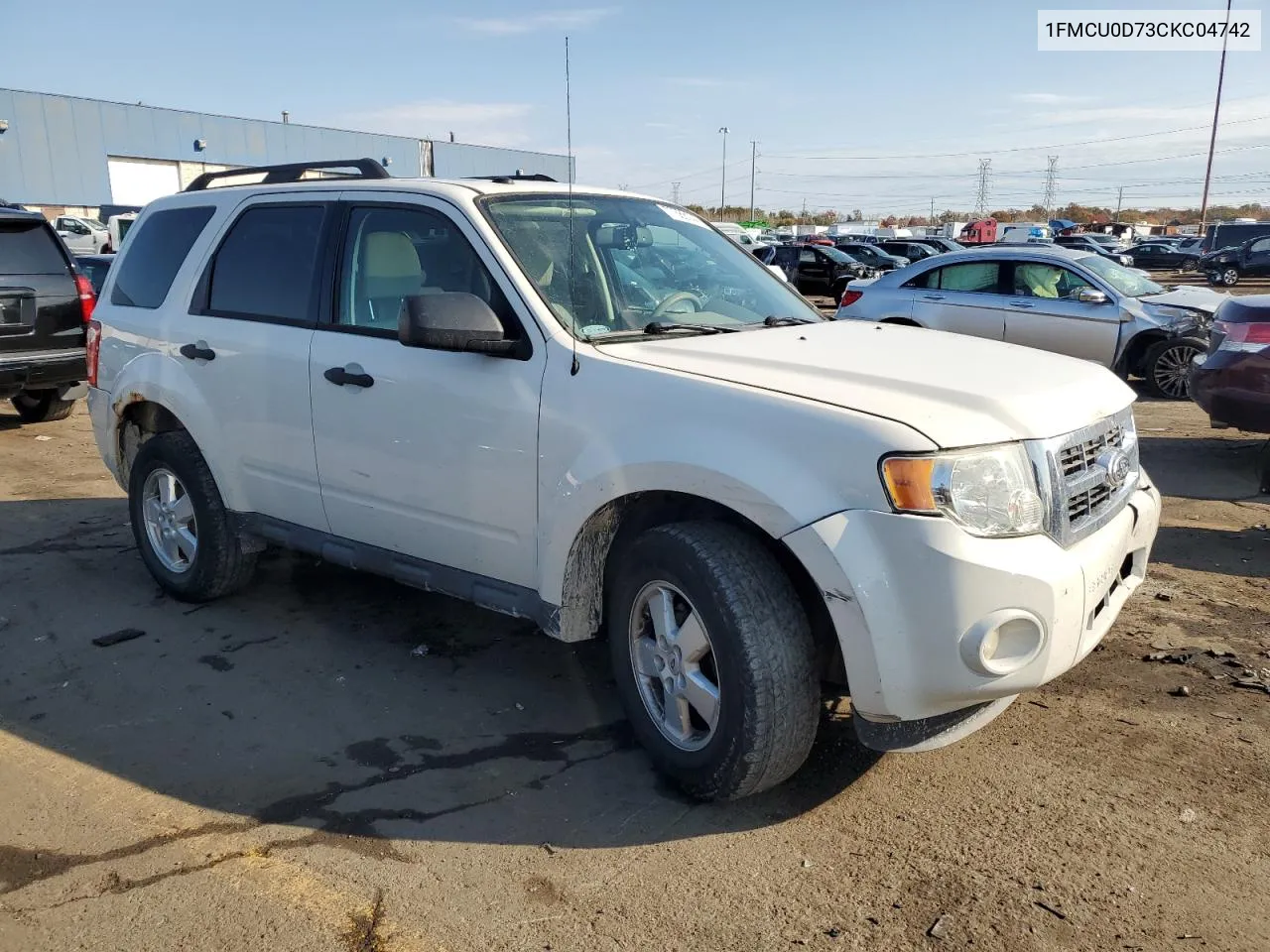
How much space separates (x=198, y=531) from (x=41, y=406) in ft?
21.0

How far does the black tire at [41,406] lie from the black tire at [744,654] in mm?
8823

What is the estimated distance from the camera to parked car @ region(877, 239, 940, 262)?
3031 centimetres

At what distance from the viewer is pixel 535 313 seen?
3.55m

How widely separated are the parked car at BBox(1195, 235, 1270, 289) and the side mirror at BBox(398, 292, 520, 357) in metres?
36.2

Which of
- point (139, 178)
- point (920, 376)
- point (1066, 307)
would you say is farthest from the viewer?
point (139, 178)

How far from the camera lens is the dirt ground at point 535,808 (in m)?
2.72

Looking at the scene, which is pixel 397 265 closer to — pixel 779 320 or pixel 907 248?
pixel 779 320

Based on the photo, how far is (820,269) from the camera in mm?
25891

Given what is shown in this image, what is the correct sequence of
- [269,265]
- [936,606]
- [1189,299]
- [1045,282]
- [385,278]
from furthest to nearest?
[1189,299] → [1045,282] → [269,265] → [385,278] → [936,606]

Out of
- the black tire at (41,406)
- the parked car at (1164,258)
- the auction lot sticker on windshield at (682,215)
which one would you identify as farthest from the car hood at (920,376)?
the parked car at (1164,258)

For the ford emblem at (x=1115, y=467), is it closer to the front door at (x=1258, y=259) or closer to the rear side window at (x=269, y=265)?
the rear side window at (x=269, y=265)

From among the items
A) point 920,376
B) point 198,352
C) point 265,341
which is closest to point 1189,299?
point 920,376

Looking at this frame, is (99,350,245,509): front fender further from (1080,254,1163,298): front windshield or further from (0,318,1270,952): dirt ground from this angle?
(1080,254,1163,298): front windshield

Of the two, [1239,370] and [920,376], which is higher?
[920,376]
